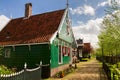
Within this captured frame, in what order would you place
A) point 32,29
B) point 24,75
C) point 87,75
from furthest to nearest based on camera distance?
point 32,29, point 87,75, point 24,75

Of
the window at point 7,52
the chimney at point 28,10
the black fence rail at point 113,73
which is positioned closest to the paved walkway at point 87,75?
the black fence rail at point 113,73

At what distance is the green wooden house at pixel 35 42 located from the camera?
58.5 feet

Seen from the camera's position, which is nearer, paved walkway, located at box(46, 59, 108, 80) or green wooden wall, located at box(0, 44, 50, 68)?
paved walkway, located at box(46, 59, 108, 80)

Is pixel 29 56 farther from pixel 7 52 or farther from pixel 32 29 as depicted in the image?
pixel 32 29

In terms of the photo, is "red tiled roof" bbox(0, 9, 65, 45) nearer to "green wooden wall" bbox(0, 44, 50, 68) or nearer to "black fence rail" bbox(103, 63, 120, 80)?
"green wooden wall" bbox(0, 44, 50, 68)

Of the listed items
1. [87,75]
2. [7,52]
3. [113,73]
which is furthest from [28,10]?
[113,73]

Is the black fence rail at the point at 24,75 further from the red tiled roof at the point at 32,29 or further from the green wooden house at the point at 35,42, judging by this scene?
the red tiled roof at the point at 32,29

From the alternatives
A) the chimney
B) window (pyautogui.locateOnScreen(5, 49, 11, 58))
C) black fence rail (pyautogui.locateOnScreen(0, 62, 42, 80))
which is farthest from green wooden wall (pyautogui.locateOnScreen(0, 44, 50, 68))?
the chimney

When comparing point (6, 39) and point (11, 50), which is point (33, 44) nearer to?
point (11, 50)

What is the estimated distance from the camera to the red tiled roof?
62.4ft

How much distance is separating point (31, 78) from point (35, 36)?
26.1ft

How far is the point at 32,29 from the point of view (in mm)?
21359

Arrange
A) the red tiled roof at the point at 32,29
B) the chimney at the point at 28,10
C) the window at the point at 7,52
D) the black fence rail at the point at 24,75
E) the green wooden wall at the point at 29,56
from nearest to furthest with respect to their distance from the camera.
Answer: the black fence rail at the point at 24,75, the green wooden wall at the point at 29,56, the red tiled roof at the point at 32,29, the window at the point at 7,52, the chimney at the point at 28,10

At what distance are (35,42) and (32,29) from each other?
378 cm
